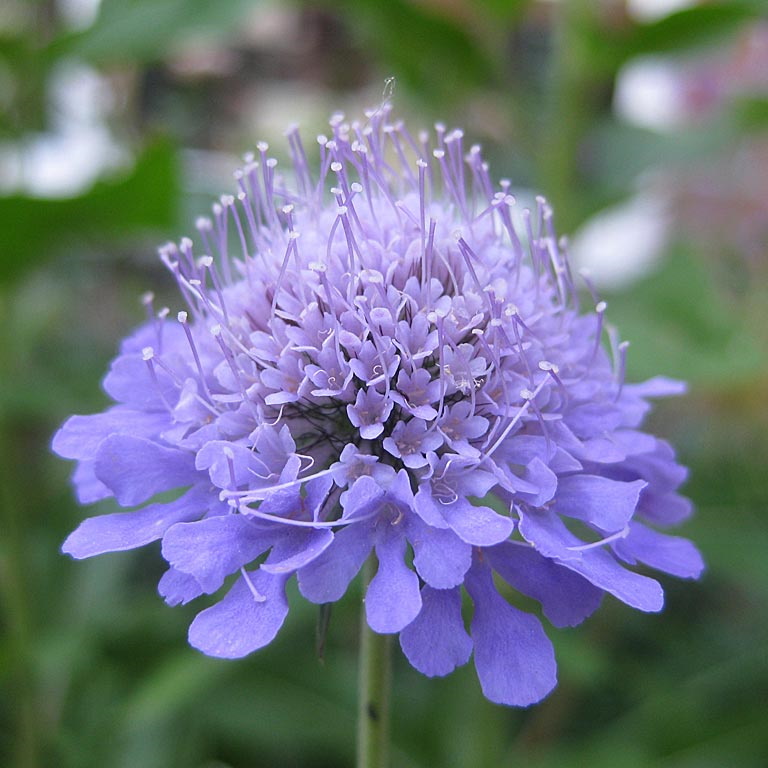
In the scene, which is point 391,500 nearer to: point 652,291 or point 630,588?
point 630,588

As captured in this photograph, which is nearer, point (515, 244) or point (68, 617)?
point (515, 244)

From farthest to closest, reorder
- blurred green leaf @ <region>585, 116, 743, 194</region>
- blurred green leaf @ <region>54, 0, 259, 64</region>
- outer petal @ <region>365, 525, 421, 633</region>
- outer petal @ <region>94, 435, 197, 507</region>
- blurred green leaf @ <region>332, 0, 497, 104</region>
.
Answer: blurred green leaf @ <region>585, 116, 743, 194</region> < blurred green leaf @ <region>332, 0, 497, 104</region> < blurred green leaf @ <region>54, 0, 259, 64</region> < outer petal @ <region>94, 435, 197, 507</region> < outer petal @ <region>365, 525, 421, 633</region>

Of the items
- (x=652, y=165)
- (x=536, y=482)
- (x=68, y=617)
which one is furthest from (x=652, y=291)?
(x=68, y=617)

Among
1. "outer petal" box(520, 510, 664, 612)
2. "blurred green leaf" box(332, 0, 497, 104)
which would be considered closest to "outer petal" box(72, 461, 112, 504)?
"outer petal" box(520, 510, 664, 612)

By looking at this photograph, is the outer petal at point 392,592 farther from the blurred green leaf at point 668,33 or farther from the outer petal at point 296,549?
the blurred green leaf at point 668,33

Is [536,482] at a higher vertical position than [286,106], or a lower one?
lower

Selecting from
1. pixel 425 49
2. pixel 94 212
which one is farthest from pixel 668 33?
pixel 94 212

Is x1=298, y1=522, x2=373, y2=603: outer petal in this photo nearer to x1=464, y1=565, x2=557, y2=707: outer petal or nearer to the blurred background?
x1=464, y1=565, x2=557, y2=707: outer petal
